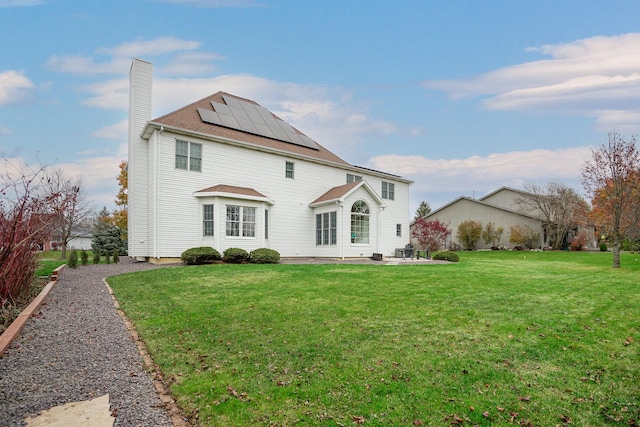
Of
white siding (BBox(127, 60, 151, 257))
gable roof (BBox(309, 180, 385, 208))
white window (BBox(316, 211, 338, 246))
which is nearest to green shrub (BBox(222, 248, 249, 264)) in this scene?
white siding (BBox(127, 60, 151, 257))

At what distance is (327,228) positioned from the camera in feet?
67.1

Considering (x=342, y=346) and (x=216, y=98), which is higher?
(x=216, y=98)

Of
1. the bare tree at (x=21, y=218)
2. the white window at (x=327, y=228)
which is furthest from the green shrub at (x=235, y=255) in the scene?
the bare tree at (x=21, y=218)

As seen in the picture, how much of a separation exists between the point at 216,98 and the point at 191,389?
20.2 m

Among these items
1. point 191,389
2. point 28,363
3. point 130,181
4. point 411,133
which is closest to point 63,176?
point 130,181

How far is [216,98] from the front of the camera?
2175 centimetres

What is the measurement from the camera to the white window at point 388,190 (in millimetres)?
24845

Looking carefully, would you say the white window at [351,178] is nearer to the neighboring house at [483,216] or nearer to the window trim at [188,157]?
the window trim at [188,157]

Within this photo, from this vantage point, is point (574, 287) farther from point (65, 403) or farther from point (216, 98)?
point (216, 98)

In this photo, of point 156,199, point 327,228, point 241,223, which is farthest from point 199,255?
point 327,228

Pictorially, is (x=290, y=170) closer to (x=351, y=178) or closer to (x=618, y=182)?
(x=351, y=178)

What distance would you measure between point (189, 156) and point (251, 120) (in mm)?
5672

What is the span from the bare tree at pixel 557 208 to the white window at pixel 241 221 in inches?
1184

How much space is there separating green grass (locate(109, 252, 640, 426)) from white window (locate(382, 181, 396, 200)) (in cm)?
1657
